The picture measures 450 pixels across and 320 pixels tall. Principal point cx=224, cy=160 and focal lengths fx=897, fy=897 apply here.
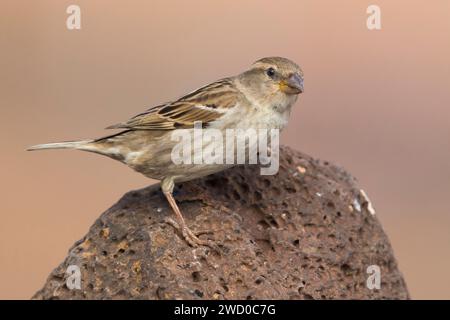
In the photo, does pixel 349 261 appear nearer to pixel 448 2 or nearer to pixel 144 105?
pixel 144 105

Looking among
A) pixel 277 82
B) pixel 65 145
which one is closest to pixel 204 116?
pixel 277 82

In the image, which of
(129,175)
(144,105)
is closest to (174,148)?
(129,175)

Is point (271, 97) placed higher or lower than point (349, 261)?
higher

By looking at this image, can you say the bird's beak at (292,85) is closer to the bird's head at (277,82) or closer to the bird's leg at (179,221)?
the bird's head at (277,82)

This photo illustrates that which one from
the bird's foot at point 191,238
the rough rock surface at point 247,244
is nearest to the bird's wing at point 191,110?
the rough rock surface at point 247,244

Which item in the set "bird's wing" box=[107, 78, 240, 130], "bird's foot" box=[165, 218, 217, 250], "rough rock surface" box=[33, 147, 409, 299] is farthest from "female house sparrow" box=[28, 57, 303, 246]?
"bird's foot" box=[165, 218, 217, 250]

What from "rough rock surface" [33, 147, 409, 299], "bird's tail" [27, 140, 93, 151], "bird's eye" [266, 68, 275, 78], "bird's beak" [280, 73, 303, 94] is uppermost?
"bird's eye" [266, 68, 275, 78]

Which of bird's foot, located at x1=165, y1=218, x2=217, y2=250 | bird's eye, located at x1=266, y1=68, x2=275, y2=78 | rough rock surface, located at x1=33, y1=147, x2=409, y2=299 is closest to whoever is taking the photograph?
rough rock surface, located at x1=33, y1=147, x2=409, y2=299

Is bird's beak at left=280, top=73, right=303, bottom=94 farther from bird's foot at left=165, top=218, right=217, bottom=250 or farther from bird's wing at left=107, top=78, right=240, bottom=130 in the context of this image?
bird's foot at left=165, top=218, right=217, bottom=250
